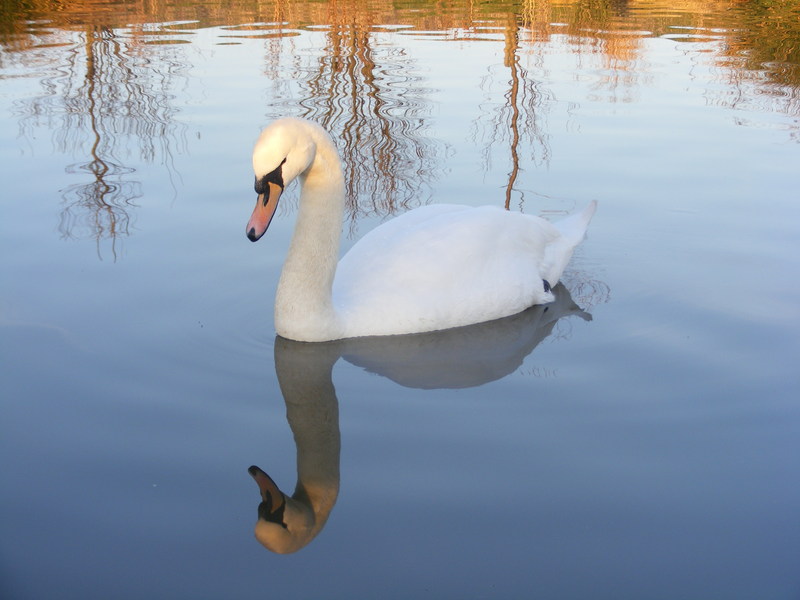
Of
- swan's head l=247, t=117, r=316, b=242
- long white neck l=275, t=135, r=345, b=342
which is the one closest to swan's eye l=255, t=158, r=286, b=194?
swan's head l=247, t=117, r=316, b=242

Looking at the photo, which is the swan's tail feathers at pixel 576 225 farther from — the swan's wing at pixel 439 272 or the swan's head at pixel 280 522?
the swan's head at pixel 280 522

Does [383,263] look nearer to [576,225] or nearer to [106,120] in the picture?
[576,225]

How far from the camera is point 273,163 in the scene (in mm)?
4855

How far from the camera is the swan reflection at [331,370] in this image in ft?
13.5

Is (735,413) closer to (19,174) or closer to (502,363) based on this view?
(502,363)

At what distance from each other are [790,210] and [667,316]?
2409mm

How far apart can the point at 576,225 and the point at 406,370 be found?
6.91 ft

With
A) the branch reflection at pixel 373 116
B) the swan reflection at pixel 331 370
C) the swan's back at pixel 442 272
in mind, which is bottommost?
the swan reflection at pixel 331 370

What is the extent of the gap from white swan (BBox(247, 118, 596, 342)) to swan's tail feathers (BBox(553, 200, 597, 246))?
0.41m

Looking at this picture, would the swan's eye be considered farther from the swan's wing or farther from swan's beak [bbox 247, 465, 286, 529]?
swan's beak [bbox 247, 465, 286, 529]

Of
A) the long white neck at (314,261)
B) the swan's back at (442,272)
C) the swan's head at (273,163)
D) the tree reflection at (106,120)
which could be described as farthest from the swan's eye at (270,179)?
the tree reflection at (106,120)

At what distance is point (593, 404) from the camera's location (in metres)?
4.95

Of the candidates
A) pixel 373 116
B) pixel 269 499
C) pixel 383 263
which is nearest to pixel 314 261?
pixel 383 263

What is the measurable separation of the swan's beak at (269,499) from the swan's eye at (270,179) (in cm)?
134
